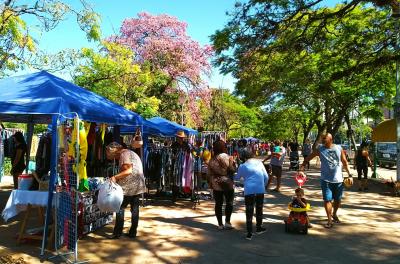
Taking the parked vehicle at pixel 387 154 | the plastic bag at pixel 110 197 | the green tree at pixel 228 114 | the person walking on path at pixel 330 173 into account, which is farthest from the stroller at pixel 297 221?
the green tree at pixel 228 114

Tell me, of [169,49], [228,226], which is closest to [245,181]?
[228,226]

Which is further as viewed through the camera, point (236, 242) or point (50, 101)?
A: point (236, 242)

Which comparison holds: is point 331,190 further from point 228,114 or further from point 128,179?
point 228,114

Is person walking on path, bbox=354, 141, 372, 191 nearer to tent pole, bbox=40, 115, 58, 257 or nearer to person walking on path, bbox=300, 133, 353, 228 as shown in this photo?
person walking on path, bbox=300, 133, 353, 228

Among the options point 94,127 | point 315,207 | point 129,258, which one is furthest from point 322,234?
point 94,127

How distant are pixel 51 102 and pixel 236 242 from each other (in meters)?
3.82

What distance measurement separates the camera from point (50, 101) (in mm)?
6488

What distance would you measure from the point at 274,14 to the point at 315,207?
533 cm

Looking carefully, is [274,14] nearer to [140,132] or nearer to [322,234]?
[140,132]

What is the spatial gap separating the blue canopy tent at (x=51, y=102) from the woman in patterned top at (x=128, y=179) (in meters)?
0.79

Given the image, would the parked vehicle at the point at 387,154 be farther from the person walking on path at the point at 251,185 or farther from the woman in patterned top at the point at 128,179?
the woman in patterned top at the point at 128,179

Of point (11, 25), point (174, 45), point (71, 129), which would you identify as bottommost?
point (71, 129)

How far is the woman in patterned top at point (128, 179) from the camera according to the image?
6.85 metres

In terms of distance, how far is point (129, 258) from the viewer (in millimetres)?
6133
